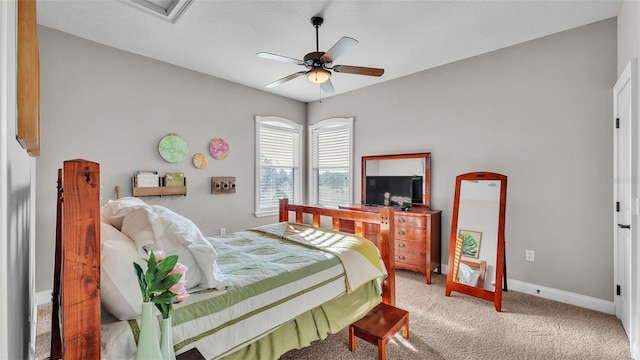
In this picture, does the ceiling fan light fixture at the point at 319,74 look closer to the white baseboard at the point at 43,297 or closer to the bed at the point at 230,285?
the bed at the point at 230,285

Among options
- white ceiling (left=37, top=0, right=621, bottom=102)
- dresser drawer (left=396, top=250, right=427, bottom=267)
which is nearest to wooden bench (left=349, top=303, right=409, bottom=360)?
dresser drawer (left=396, top=250, right=427, bottom=267)

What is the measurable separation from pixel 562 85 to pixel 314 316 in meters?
3.26

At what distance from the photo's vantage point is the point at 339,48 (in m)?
2.29

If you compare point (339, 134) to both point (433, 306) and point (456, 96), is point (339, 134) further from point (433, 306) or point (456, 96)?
point (433, 306)

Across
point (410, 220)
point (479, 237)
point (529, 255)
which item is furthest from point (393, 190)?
point (529, 255)

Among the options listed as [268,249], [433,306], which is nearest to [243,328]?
[268,249]

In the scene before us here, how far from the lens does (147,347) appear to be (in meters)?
0.99

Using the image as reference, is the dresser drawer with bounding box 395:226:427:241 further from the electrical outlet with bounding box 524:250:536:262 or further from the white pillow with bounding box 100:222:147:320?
the white pillow with bounding box 100:222:147:320

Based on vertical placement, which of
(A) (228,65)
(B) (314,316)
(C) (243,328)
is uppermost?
(A) (228,65)

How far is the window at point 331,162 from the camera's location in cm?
489

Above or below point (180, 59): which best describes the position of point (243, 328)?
below

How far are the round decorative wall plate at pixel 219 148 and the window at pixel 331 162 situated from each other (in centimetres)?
166

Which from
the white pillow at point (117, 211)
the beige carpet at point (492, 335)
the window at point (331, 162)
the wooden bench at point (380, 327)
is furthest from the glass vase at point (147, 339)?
the window at point (331, 162)

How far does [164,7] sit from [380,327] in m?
3.16
